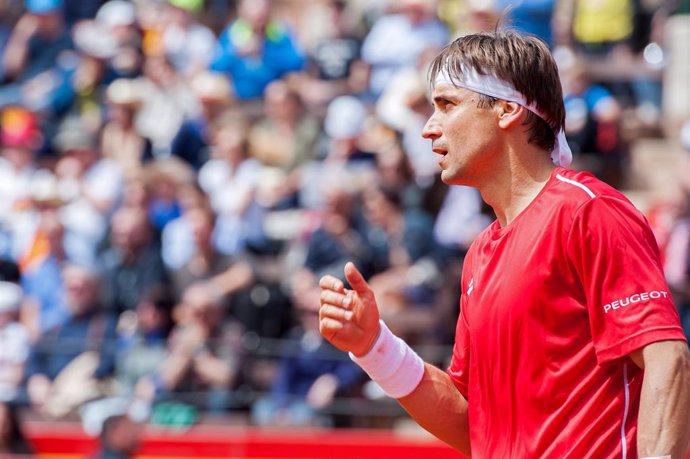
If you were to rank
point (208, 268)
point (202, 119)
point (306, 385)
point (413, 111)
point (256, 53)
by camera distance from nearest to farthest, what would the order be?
1. point (306, 385)
2. point (208, 268)
3. point (413, 111)
4. point (202, 119)
5. point (256, 53)

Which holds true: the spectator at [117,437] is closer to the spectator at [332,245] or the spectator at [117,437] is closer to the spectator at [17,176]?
the spectator at [332,245]

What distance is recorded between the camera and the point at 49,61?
14656 mm

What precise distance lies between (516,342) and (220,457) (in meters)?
6.37

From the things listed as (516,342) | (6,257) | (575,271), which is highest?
(575,271)

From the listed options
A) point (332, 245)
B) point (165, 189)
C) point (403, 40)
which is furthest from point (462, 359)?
point (403, 40)

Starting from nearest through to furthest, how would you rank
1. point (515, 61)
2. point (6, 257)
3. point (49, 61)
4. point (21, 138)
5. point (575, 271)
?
point (575, 271) → point (515, 61) → point (6, 257) → point (21, 138) → point (49, 61)

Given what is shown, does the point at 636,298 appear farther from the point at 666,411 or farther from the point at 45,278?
the point at 45,278

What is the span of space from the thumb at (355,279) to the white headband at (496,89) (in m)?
0.63

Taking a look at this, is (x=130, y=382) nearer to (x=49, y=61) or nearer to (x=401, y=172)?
(x=401, y=172)

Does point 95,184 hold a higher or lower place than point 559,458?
lower

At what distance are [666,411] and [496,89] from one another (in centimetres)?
107

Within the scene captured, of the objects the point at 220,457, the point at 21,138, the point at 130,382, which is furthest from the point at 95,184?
the point at 220,457

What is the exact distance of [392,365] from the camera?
13.4 feet

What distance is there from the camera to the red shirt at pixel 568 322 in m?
3.42
